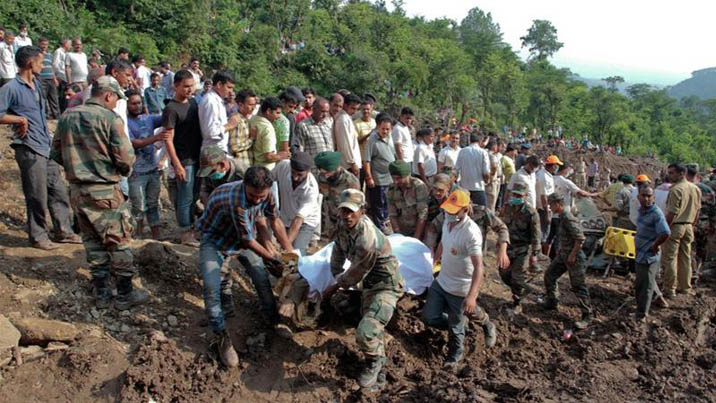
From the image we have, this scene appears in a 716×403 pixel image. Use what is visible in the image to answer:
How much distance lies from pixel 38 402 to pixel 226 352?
1.45 m

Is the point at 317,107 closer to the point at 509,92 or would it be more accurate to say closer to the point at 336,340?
the point at 336,340

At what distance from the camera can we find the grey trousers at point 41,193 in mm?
5016

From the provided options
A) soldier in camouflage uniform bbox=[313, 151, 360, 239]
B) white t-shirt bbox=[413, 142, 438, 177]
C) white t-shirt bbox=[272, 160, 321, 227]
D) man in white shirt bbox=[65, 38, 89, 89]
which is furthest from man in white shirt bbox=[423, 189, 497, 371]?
man in white shirt bbox=[65, 38, 89, 89]

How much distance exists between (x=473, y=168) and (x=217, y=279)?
17.8 feet

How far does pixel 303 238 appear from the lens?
5.52m

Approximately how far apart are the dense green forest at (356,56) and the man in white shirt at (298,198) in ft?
58.9

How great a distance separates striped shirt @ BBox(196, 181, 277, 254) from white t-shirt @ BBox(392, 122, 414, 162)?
3771 millimetres

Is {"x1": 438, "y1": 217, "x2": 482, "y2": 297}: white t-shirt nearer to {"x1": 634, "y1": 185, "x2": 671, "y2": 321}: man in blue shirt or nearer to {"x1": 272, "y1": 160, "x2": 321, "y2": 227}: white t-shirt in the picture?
{"x1": 272, "y1": 160, "x2": 321, "y2": 227}: white t-shirt

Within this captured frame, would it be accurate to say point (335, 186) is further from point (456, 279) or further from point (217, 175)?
point (456, 279)

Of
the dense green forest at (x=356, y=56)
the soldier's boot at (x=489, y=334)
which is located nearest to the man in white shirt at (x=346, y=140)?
the soldier's boot at (x=489, y=334)

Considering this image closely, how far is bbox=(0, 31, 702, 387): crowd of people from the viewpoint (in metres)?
4.45

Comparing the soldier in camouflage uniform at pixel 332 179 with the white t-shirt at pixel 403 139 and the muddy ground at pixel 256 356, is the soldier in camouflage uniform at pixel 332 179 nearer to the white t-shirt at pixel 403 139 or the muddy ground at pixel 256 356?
the muddy ground at pixel 256 356

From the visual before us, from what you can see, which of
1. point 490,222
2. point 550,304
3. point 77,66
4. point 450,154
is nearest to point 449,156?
point 450,154

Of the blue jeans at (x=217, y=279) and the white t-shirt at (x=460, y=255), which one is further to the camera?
the white t-shirt at (x=460, y=255)
